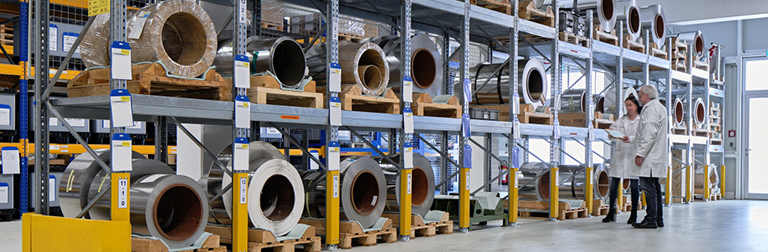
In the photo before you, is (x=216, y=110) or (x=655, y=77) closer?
(x=216, y=110)

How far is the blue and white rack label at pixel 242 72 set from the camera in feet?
20.2

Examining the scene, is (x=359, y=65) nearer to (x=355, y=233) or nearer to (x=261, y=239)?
(x=355, y=233)

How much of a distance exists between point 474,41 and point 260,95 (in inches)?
220

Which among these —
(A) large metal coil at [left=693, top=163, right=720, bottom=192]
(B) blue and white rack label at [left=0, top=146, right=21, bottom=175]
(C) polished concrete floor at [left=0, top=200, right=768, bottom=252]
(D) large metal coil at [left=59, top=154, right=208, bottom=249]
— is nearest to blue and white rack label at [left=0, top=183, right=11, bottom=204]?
(B) blue and white rack label at [left=0, top=146, right=21, bottom=175]

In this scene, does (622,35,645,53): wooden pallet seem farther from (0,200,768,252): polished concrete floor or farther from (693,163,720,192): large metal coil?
(693,163,720,192): large metal coil

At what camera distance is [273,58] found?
692 centimetres

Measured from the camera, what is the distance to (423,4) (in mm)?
8023

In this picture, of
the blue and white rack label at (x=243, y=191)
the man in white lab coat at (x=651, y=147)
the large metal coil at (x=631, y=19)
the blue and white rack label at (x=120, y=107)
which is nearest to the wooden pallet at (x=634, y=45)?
the large metal coil at (x=631, y=19)

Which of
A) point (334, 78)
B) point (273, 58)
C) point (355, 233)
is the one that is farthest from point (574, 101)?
point (273, 58)

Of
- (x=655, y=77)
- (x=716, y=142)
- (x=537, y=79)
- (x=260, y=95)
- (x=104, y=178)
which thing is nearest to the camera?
(x=104, y=178)

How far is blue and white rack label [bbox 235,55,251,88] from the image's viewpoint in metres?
6.15

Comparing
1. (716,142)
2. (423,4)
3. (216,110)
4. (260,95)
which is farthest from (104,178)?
(716,142)

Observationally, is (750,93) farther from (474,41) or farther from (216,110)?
(216,110)

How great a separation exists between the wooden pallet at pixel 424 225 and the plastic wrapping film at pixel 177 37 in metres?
2.94
